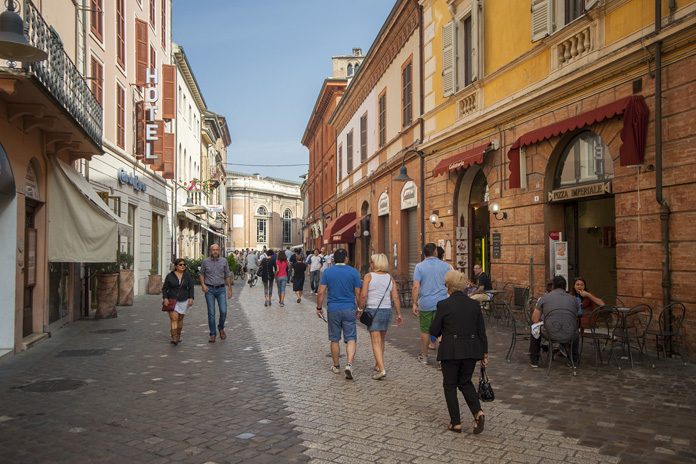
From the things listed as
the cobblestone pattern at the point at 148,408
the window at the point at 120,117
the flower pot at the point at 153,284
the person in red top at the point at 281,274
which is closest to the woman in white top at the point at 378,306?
the cobblestone pattern at the point at 148,408

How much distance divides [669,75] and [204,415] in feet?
25.9

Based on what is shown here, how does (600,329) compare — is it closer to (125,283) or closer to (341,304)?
(341,304)

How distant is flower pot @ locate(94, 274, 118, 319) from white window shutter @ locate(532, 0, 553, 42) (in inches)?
437

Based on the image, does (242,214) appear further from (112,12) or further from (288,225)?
(112,12)

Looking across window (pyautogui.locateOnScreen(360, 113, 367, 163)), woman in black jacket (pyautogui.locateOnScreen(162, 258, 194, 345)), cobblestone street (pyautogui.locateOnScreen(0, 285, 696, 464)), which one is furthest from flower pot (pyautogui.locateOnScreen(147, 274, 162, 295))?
cobblestone street (pyautogui.locateOnScreen(0, 285, 696, 464))

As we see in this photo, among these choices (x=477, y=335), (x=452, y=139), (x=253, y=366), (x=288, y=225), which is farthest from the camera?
(x=288, y=225)

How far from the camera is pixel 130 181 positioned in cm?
2036

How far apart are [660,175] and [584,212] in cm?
272

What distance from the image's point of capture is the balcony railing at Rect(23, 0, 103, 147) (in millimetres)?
8656

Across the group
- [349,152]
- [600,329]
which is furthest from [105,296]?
[349,152]

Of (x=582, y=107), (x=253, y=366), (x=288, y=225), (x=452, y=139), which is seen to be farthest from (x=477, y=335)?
(x=288, y=225)

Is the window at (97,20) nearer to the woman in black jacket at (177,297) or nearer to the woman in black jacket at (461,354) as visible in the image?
the woman in black jacket at (177,297)

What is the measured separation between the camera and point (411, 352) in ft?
32.3

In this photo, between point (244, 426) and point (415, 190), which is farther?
point (415, 190)
